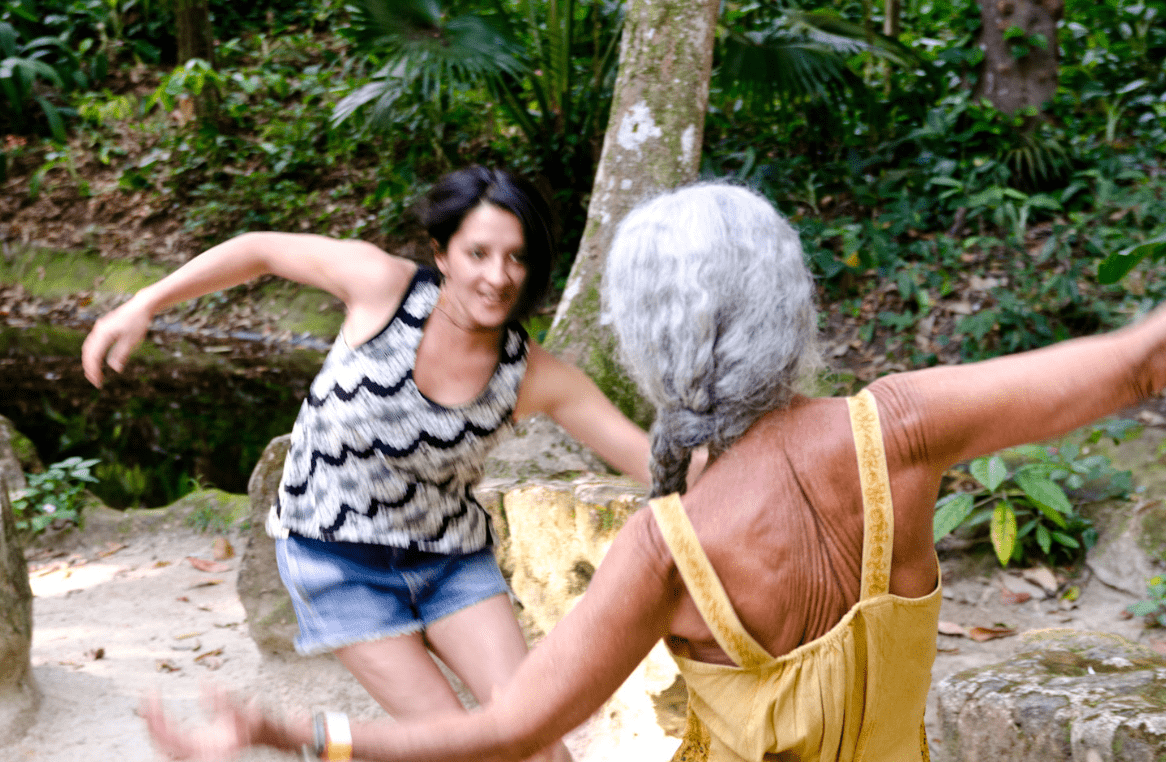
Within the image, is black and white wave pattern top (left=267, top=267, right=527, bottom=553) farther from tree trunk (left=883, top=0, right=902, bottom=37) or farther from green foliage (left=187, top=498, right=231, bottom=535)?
tree trunk (left=883, top=0, right=902, bottom=37)

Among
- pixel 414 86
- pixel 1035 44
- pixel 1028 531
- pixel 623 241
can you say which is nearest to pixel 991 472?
pixel 1028 531

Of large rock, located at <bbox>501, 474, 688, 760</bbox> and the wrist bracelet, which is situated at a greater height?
the wrist bracelet

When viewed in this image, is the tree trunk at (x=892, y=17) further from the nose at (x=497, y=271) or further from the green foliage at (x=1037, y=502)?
the nose at (x=497, y=271)

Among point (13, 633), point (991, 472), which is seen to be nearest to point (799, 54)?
point (991, 472)

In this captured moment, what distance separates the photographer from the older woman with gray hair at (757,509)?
3.59 feet

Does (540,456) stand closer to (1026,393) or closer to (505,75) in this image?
(1026,393)

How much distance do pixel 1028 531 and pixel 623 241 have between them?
3.01 m

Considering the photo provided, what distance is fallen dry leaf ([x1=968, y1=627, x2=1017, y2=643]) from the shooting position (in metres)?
3.30

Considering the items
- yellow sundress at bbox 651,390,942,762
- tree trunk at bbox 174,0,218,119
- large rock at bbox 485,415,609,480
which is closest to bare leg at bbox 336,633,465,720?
yellow sundress at bbox 651,390,942,762

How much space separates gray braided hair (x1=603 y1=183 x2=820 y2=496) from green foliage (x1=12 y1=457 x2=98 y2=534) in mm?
4286

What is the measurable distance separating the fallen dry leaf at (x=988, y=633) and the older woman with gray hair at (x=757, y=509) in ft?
7.84

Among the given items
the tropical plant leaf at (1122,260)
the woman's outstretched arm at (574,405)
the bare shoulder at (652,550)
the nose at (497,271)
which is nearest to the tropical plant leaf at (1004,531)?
the tropical plant leaf at (1122,260)

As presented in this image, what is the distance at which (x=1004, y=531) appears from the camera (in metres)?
3.44

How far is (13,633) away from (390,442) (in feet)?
6.17
